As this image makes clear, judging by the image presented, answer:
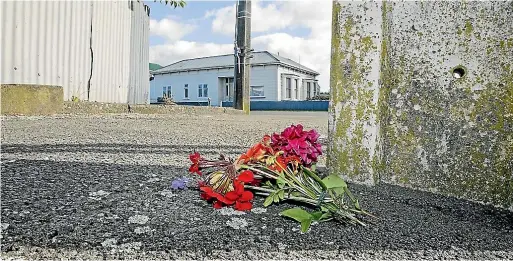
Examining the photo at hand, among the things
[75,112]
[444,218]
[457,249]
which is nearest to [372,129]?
[444,218]

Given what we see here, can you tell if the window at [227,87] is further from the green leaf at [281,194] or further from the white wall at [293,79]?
the green leaf at [281,194]

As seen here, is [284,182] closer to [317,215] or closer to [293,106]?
[317,215]

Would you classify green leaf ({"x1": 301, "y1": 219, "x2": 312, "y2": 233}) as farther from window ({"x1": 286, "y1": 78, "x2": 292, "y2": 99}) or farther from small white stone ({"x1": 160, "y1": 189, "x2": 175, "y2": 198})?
window ({"x1": 286, "y1": 78, "x2": 292, "y2": 99})

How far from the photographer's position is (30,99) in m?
4.62

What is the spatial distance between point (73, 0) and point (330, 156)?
5353mm

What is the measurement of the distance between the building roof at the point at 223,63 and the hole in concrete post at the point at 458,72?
2970 centimetres

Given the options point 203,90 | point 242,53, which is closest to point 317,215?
point 242,53

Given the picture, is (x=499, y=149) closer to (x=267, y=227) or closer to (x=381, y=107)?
(x=381, y=107)

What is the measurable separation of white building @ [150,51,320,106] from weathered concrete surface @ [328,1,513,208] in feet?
97.1

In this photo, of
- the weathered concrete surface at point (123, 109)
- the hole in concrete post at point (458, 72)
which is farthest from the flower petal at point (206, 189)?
the weathered concrete surface at point (123, 109)

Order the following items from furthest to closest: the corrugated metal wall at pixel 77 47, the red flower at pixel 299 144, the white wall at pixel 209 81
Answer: the white wall at pixel 209 81 → the corrugated metal wall at pixel 77 47 → the red flower at pixel 299 144

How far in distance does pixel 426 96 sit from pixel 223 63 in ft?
108

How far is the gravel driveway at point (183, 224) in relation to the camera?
1021 mm

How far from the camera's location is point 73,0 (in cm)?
588
